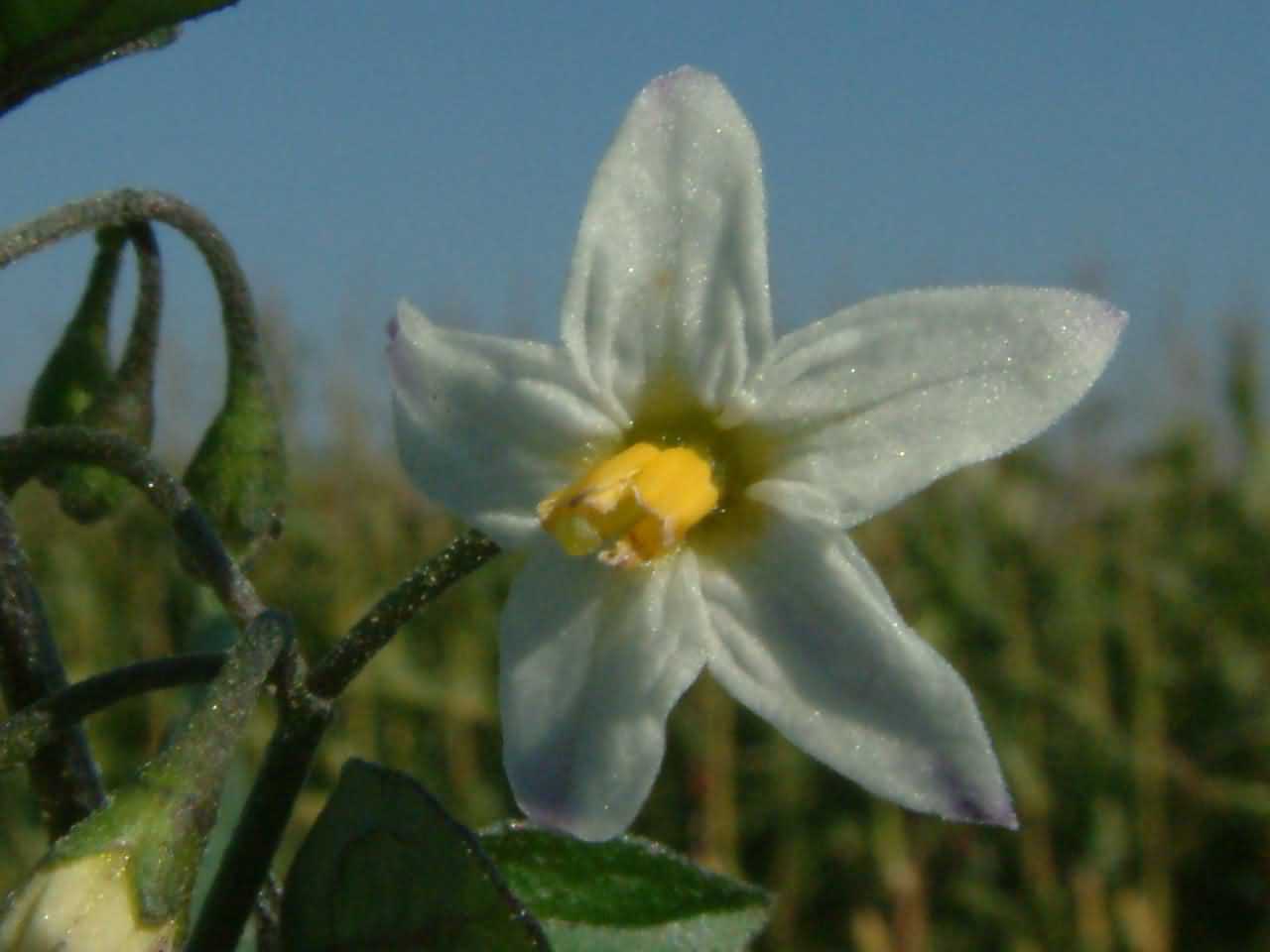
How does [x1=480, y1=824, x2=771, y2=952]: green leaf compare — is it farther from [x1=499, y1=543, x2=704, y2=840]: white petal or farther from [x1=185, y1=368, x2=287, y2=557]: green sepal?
[x1=185, y1=368, x2=287, y2=557]: green sepal

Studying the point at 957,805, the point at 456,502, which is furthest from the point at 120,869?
the point at 957,805

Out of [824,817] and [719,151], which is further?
[824,817]

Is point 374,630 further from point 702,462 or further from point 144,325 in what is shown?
point 144,325

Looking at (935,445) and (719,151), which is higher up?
(719,151)

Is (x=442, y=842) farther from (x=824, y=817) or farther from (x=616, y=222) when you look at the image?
(x=824, y=817)

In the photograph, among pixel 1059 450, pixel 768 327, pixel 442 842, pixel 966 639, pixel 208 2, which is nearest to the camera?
pixel 442 842

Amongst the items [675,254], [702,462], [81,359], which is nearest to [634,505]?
[702,462]
